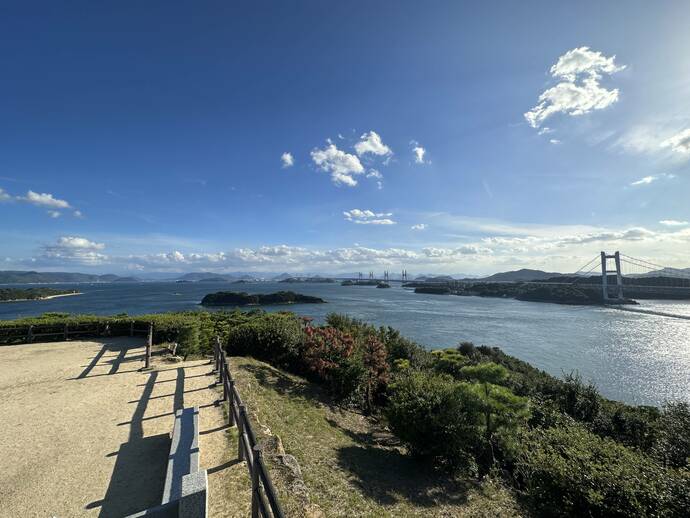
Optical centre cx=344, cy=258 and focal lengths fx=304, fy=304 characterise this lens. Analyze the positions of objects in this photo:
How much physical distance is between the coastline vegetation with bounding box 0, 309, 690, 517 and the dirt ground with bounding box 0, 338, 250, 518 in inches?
166

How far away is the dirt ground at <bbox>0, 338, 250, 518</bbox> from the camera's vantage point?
473cm

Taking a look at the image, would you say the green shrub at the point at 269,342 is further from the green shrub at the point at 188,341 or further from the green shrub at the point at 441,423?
the green shrub at the point at 441,423

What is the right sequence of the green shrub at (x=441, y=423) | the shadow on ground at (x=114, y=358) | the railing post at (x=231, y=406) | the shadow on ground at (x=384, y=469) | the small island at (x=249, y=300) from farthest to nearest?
the small island at (x=249, y=300) < the shadow on ground at (x=114, y=358) < the green shrub at (x=441, y=423) < the railing post at (x=231, y=406) < the shadow on ground at (x=384, y=469)

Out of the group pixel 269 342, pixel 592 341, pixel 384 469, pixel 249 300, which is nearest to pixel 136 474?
pixel 384 469

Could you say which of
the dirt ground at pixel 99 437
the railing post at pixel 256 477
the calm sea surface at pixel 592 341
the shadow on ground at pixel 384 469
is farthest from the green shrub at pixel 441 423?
the calm sea surface at pixel 592 341

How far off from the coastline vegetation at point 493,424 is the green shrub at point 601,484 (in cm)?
2

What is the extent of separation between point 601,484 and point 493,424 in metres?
4.05

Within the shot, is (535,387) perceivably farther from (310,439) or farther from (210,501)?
(210,501)

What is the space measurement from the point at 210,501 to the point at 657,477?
7782mm

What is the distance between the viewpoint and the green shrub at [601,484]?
509 cm

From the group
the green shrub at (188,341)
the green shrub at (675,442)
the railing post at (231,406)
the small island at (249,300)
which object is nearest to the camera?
the railing post at (231,406)

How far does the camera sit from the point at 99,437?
645 centimetres

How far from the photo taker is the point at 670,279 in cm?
7819

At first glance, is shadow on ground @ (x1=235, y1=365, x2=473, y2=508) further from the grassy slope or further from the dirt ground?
the dirt ground
